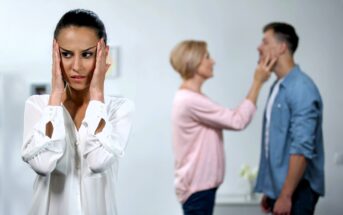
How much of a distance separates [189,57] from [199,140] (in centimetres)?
21

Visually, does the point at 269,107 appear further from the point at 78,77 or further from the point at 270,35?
the point at 78,77

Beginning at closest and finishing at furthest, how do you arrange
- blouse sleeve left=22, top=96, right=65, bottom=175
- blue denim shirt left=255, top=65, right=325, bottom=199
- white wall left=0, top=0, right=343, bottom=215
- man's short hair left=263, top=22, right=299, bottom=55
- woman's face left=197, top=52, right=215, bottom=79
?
blouse sleeve left=22, top=96, right=65, bottom=175, blue denim shirt left=255, top=65, right=325, bottom=199, man's short hair left=263, top=22, right=299, bottom=55, woman's face left=197, top=52, right=215, bottom=79, white wall left=0, top=0, right=343, bottom=215

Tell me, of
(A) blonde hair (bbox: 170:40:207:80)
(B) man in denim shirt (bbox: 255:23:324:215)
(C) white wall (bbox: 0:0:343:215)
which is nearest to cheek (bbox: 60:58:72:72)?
(B) man in denim shirt (bbox: 255:23:324:215)

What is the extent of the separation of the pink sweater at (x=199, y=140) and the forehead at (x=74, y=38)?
0.66m

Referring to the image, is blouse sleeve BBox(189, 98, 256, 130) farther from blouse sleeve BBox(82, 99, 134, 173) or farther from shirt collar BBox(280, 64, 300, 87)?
blouse sleeve BBox(82, 99, 134, 173)

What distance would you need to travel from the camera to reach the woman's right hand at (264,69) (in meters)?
1.21

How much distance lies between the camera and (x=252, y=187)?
1.45 m

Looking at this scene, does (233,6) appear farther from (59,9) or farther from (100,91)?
(100,91)

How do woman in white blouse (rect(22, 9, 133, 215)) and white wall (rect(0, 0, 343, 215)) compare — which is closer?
woman in white blouse (rect(22, 9, 133, 215))

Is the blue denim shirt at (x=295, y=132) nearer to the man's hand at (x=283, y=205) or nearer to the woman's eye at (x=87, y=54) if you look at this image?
the man's hand at (x=283, y=205)

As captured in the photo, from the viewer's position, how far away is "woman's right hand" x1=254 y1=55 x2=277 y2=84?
1.21 meters

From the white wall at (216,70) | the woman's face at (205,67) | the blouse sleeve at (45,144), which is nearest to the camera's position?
the blouse sleeve at (45,144)

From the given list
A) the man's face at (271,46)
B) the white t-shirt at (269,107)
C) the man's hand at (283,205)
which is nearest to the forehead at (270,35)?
the man's face at (271,46)

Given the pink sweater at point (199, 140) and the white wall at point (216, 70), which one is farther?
the white wall at point (216, 70)
